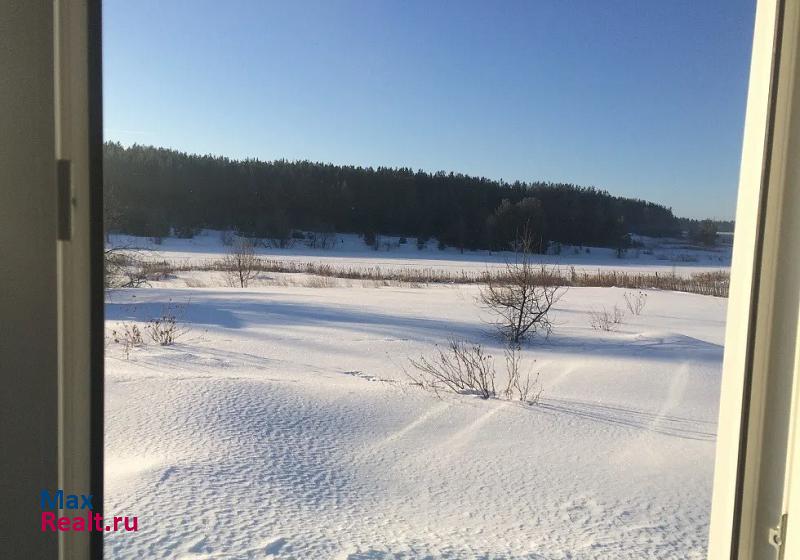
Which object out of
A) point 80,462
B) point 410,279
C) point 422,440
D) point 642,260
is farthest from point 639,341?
point 410,279

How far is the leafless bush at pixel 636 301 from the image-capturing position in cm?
573

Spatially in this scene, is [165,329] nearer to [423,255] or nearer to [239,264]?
[239,264]

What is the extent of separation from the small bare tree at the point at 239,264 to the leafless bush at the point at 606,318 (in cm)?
556

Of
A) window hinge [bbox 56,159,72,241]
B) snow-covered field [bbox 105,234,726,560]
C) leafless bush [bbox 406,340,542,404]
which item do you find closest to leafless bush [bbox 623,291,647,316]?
snow-covered field [bbox 105,234,726,560]

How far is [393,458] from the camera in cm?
162

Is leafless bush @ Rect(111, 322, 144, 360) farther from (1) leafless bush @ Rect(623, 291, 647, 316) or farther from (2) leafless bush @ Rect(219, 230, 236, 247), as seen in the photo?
(1) leafless bush @ Rect(623, 291, 647, 316)

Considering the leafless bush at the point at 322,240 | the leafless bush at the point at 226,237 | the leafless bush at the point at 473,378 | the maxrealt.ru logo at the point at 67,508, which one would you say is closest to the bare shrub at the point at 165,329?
the leafless bush at the point at 473,378

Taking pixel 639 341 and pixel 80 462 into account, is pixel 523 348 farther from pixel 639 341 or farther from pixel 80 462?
pixel 80 462

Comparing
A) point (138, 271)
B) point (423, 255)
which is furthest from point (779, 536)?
point (423, 255)

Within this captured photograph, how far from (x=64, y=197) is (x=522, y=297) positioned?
4.12 meters

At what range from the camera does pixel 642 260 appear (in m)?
7.24

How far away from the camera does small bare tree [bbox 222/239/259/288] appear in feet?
26.0

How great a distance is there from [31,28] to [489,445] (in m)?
1.73

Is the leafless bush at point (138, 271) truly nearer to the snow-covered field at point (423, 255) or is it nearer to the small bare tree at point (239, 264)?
the snow-covered field at point (423, 255)
